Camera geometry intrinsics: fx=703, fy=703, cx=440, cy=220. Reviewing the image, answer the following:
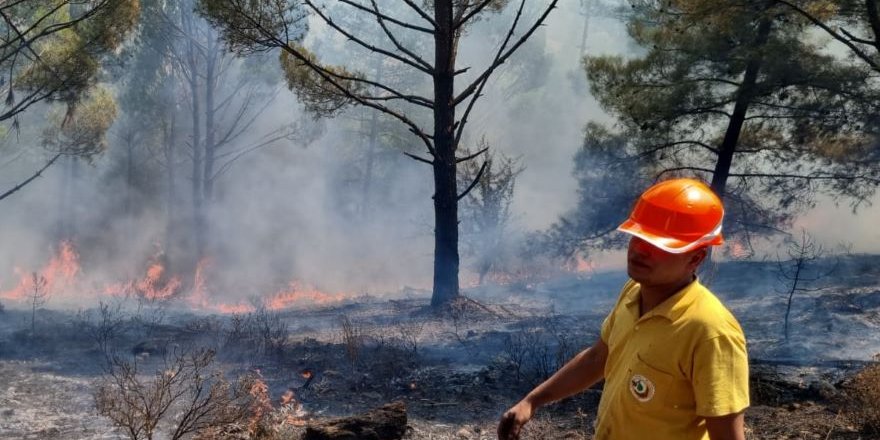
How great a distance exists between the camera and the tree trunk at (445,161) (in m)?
9.60

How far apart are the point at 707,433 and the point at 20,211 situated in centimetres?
3360

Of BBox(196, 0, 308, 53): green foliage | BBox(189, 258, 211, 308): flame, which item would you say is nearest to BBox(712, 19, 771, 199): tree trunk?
BBox(196, 0, 308, 53): green foliage

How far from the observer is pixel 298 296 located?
21.9 meters

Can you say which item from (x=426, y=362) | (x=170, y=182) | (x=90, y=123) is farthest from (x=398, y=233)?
(x=426, y=362)

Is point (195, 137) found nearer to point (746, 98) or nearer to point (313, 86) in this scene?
point (313, 86)

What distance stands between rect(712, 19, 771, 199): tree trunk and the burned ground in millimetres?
2560

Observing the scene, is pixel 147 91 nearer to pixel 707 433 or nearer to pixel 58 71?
pixel 58 71

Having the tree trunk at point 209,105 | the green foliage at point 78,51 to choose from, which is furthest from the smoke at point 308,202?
the green foliage at point 78,51

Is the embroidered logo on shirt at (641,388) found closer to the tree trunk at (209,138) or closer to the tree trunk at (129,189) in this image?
the tree trunk at (209,138)

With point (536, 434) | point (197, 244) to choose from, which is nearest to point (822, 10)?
point (536, 434)

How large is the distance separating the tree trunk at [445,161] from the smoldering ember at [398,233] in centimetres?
4

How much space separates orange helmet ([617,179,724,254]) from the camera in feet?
6.98

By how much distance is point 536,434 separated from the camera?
529 cm

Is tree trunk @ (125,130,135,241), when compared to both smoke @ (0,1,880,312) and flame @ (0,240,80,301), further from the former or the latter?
flame @ (0,240,80,301)
